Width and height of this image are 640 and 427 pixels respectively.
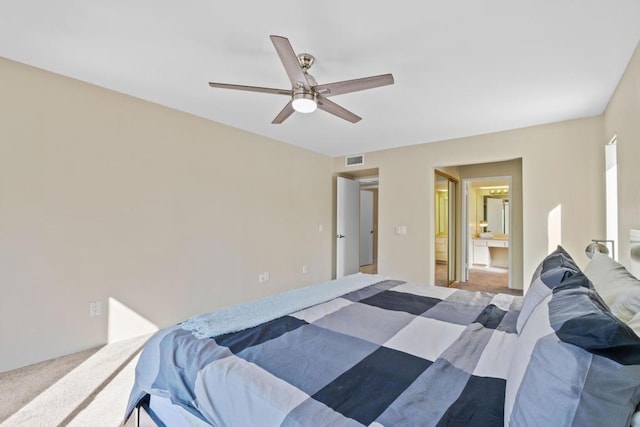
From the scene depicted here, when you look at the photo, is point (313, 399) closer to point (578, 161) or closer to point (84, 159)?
point (84, 159)

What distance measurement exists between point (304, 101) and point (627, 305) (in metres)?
1.93

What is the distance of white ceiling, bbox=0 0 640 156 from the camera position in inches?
66.5

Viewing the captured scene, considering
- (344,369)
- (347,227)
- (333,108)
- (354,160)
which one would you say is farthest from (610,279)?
(347,227)

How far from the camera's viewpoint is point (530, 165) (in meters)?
3.62

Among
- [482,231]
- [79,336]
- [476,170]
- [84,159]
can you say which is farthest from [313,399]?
[482,231]

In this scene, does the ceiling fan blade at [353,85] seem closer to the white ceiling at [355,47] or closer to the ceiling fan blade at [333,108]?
the ceiling fan blade at [333,108]

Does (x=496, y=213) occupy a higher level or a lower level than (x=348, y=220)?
higher

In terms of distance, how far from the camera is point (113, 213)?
9.15 ft

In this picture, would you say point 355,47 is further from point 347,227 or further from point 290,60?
point 347,227

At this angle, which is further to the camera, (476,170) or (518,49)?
(476,170)

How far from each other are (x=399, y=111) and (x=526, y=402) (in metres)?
2.95

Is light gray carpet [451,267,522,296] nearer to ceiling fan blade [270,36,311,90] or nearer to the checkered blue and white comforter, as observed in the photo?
the checkered blue and white comforter

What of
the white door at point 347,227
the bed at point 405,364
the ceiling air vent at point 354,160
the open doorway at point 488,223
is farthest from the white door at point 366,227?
the bed at point 405,364

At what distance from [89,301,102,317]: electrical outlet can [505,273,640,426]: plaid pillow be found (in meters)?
3.17
